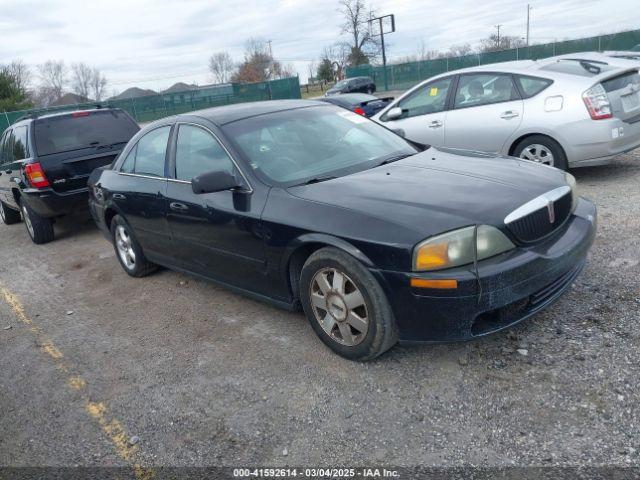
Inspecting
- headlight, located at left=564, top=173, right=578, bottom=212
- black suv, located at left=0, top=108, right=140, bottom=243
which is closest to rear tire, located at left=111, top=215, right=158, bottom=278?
black suv, located at left=0, top=108, right=140, bottom=243

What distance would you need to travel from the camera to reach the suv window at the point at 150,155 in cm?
463

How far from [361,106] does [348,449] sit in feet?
39.3

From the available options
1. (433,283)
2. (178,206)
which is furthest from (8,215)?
(433,283)

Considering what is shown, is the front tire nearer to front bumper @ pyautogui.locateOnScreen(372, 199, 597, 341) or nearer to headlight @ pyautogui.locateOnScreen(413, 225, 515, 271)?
front bumper @ pyautogui.locateOnScreen(372, 199, 597, 341)

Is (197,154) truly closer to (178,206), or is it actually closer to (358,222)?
(178,206)

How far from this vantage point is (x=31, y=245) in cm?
782

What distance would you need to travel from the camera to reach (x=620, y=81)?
249 inches

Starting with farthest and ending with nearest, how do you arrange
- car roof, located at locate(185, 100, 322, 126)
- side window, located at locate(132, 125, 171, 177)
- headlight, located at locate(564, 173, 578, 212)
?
side window, located at locate(132, 125, 171, 177)
car roof, located at locate(185, 100, 322, 126)
headlight, located at locate(564, 173, 578, 212)

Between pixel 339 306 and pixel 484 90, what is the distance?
475 cm

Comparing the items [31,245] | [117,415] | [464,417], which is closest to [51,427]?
[117,415]

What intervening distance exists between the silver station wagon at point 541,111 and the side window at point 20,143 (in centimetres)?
505

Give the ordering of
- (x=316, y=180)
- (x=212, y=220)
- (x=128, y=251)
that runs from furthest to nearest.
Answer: (x=128, y=251) < (x=212, y=220) < (x=316, y=180)

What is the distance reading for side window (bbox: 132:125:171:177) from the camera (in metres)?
4.63

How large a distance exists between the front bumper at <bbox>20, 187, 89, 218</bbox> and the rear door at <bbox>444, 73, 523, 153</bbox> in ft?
16.3
